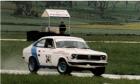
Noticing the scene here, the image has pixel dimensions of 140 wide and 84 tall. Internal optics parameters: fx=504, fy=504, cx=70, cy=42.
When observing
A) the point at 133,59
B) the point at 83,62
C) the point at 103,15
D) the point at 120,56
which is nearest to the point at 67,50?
the point at 83,62

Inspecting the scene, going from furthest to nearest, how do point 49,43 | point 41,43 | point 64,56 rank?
point 41,43 < point 49,43 < point 64,56

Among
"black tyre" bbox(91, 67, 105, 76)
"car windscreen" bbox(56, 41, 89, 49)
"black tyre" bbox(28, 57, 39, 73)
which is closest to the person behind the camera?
"black tyre" bbox(91, 67, 105, 76)

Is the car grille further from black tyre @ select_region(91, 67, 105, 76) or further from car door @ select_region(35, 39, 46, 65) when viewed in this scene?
car door @ select_region(35, 39, 46, 65)

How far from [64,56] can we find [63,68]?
47cm

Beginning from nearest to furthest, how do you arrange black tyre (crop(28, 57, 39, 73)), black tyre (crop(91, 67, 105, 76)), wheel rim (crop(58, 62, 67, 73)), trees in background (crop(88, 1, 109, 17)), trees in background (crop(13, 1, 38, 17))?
wheel rim (crop(58, 62, 67, 73)) → black tyre (crop(91, 67, 105, 76)) → black tyre (crop(28, 57, 39, 73)) → trees in background (crop(88, 1, 109, 17)) → trees in background (crop(13, 1, 38, 17))

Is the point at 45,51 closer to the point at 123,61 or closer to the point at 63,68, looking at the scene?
the point at 63,68

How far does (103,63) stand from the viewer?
19.9 m

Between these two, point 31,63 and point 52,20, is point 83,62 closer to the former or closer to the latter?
point 31,63

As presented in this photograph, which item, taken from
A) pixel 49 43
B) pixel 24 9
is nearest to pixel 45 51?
pixel 49 43

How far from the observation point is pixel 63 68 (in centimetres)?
1950

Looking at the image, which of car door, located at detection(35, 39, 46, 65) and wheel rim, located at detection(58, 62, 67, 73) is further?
car door, located at detection(35, 39, 46, 65)

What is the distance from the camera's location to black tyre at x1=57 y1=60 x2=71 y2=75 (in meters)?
19.2

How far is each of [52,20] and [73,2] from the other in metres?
6.73

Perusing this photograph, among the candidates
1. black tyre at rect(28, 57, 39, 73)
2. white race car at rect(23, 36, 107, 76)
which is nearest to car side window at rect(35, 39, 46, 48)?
white race car at rect(23, 36, 107, 76)
